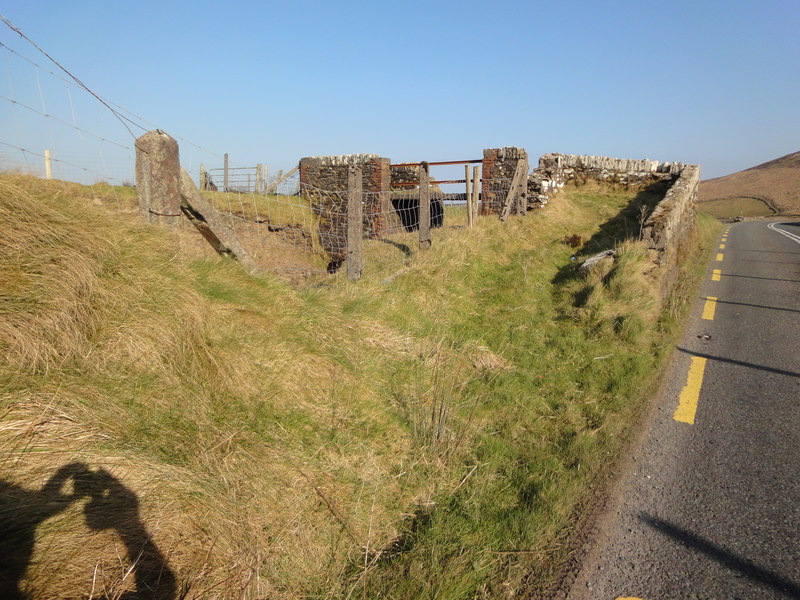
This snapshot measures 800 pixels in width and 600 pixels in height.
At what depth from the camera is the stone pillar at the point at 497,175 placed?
12.9m

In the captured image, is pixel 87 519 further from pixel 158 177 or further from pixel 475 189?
pixel 475 189

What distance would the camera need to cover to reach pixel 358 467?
11.2 ft

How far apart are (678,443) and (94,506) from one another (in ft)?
13.7

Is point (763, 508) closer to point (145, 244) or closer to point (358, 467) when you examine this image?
point (358, 467)

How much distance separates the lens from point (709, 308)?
817cm

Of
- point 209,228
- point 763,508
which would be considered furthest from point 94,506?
point 763,508

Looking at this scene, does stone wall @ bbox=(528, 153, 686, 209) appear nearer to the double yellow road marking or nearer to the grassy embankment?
the double yellow road marking

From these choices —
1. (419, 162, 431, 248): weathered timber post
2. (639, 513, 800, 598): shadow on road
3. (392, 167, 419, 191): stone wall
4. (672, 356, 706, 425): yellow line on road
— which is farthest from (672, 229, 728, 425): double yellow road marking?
(392, 167, 419, 191): stone wall

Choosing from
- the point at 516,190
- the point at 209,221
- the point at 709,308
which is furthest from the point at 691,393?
the point at 516,190

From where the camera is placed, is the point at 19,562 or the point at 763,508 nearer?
the point at 19,562

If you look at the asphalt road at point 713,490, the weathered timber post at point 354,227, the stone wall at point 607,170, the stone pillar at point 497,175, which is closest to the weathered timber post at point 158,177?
the weathered timber post at point 354,227

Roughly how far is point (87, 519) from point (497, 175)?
12.6 metres

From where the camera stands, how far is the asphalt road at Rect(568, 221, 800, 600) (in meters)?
2.79

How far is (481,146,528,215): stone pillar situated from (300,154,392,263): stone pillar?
8.83ft
